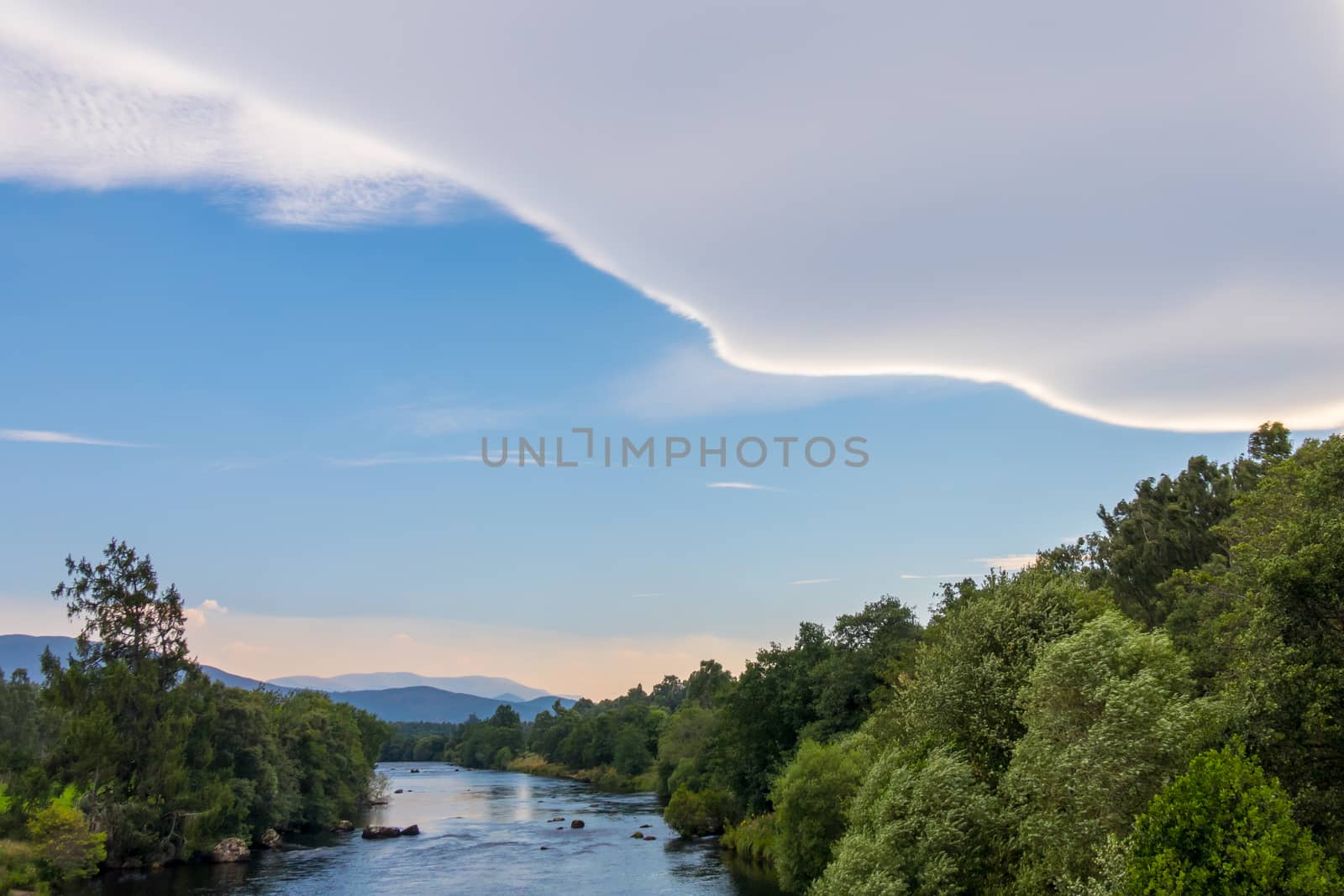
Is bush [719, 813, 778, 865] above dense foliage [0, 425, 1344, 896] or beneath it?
beneath

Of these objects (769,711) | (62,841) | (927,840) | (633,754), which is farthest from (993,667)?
(633,754)

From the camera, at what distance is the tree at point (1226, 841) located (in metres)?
19.5

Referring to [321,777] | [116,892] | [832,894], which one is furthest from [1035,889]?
[321,777]

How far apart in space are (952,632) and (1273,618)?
1662 centimetres

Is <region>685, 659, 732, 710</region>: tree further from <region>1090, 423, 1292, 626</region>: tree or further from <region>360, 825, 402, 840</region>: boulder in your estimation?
<region>1090, 423, 1292, 626</region>: tree

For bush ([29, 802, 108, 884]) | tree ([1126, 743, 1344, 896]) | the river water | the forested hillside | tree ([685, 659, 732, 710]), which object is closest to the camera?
tree ([1126, 743, 1344, 896])

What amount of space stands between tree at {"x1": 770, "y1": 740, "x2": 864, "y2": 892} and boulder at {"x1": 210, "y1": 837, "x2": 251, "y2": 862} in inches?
1852

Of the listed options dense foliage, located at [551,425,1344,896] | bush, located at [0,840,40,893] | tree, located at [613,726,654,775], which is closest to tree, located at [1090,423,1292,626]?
dense foliage, located at [551,425,1344,896]

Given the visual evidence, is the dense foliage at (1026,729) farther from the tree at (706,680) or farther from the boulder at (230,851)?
the tree at (706,680)

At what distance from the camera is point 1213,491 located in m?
60.1

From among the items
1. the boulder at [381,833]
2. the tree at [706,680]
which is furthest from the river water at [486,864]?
the tree at [706,680]

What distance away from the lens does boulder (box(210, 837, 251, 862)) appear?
7200 centimetres

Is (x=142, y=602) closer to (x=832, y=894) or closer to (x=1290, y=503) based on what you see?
(x=832, y=894)

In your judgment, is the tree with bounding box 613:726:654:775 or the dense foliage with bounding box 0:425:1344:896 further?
the tree with bounding box 613:726:654:775
